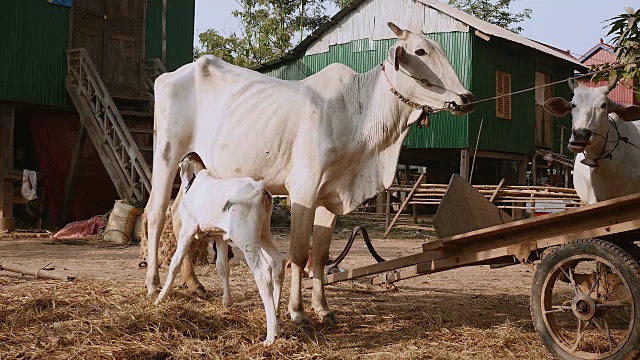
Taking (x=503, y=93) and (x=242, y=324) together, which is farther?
(x=503, y=93)

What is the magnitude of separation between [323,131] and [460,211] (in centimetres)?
119

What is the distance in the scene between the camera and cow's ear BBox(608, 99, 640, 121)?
5.75m

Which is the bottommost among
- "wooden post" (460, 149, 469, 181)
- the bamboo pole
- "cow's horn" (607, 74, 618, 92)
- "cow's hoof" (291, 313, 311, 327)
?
the bamboo pole

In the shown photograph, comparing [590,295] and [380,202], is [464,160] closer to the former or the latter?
[380,202]

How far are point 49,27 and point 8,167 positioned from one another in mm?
3056

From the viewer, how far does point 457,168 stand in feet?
80.9

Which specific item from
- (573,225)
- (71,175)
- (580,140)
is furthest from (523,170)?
(573,225)

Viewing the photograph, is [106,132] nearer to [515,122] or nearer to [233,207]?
[233,207]

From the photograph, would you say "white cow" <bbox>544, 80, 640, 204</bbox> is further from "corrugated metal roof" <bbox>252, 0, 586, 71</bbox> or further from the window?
the window

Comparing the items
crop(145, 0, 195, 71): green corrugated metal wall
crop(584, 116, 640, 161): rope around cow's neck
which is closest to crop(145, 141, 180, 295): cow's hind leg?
crop(584, 116, 640, 161): rope around cow's neck

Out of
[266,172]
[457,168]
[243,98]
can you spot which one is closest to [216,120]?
[243,98]

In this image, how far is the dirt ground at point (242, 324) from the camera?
161 inches

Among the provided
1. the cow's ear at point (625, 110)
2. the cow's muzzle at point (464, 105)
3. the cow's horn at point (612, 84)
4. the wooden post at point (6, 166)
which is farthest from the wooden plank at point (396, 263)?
the wooden post at point (6, 166)

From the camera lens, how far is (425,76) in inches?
203
